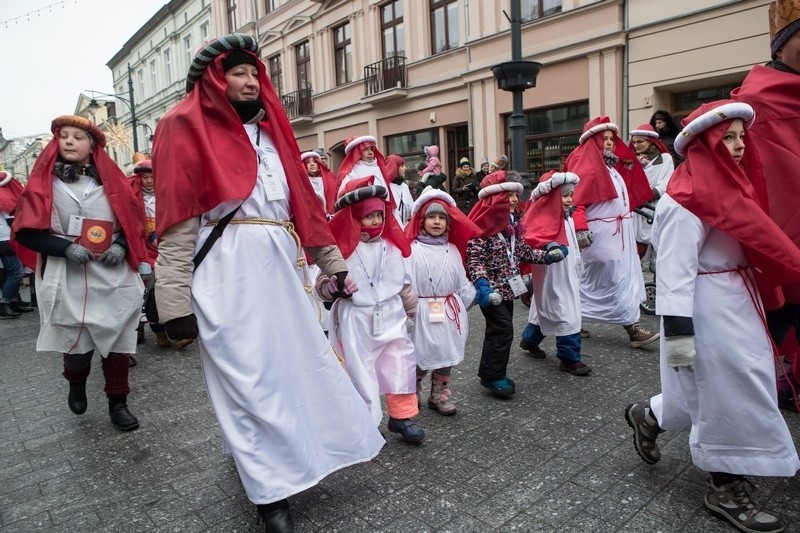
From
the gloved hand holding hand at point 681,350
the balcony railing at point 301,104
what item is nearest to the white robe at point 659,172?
the gloved hand holding hand at point 681,350

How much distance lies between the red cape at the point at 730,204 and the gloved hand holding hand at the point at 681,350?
0.45m

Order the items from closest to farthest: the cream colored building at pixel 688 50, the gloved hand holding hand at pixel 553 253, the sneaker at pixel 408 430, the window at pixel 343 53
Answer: the sneaker at pixel 408 430 → the gloved hand holding hand at pixel 553 253 → the cream colored building at pixel 688 50 → the window at pixel 343 53

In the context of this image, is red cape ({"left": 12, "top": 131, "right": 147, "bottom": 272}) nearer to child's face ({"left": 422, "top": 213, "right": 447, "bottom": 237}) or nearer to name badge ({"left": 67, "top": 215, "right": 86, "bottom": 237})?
name badge ({"left": 67, "top": 215, "right": 86, "bottom": 237})

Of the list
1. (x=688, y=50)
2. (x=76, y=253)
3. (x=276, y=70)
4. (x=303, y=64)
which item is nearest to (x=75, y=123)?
(x=76, y=253)

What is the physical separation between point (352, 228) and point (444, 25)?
14.9 m

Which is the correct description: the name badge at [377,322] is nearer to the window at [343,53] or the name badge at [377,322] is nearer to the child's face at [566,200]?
the child's face at [566,200]

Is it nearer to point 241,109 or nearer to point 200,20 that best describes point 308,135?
point 200,20

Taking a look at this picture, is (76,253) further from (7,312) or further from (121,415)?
(7,312)

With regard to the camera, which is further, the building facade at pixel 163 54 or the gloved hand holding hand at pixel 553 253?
the building facade at pixel 163 54

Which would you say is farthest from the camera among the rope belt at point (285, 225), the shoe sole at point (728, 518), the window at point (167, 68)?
the window at point (167, 68)

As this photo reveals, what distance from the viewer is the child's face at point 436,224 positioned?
13.3 feet

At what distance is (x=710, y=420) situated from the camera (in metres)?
2.56

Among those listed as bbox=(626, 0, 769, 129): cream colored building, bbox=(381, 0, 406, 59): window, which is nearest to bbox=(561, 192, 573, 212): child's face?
bbox=(626, 0, 769, 129): cream colored building

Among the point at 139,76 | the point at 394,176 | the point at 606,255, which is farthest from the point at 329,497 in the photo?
the point at 139,76
